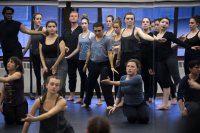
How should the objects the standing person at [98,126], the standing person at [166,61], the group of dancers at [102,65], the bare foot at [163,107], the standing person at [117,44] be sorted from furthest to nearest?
the standing person at [117,44] → the bare foot at [163,107] → the standing person at [166,61] → the group of dancers at [102,65] → the standing person at [98,126]

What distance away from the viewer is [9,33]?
1.67 meters

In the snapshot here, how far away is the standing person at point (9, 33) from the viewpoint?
5.44 feet

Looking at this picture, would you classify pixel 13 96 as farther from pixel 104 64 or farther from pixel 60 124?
pixel 104 64

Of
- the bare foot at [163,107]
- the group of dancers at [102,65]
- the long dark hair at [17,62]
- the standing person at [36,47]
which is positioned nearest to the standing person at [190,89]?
the group of dancers at [102,65]

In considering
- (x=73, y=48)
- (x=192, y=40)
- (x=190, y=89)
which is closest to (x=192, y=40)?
(x=192, y=40)

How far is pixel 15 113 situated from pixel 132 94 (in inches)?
25.1

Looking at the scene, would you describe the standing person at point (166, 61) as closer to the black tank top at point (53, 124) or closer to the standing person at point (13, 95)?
the black tank top at point (53, 124)

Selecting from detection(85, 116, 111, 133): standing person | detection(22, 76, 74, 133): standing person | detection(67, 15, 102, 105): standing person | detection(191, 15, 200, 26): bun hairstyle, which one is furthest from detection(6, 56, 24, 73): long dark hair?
detection(85, 116, 111, 133): standing person

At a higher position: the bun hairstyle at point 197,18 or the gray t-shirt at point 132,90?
the bun hairstyle at point 197,18

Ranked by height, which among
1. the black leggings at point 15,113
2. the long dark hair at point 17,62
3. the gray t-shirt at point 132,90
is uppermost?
the long dark hair at point 17,62

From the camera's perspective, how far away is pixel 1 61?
1.68 metres

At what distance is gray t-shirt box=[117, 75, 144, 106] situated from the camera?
192 cm

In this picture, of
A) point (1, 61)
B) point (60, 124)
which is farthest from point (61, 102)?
point (1, 61)

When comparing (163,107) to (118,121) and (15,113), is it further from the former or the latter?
(15,113)
